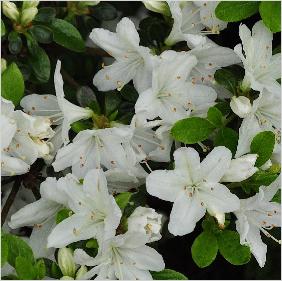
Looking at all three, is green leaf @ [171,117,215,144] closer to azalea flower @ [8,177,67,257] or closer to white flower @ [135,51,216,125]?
white flower @ [135,51,216,125]

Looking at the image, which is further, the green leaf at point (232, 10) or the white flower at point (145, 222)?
the green leaf at point (232, 10)

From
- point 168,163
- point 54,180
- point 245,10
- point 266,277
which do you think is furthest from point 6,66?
point 266,277

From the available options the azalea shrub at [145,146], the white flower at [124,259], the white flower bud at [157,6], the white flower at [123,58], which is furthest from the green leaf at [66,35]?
the white flower at [124,259]

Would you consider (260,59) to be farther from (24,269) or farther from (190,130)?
(24,269)

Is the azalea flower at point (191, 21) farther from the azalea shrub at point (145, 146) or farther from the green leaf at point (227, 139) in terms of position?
the green leaf at point (227, 139)

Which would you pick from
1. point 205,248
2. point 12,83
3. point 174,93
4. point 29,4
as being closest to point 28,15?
point 29,4

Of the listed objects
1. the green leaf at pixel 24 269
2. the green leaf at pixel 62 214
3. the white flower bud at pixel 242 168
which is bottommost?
the green leaf at pixel 24 269
